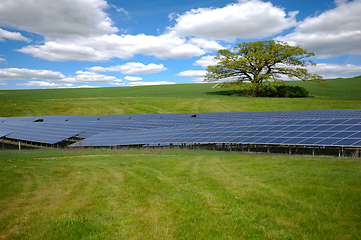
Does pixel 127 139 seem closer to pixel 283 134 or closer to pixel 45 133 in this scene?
pixel 45 133

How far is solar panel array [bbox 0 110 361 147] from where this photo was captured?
770 inches

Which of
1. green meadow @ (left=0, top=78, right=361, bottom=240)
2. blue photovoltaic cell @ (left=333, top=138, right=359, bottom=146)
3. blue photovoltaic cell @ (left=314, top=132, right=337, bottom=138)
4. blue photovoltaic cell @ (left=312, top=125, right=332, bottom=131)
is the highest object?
blue photovoltaic cell @ (left=312, top=125, right=332, bottom=131)

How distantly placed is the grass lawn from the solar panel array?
5.48 m

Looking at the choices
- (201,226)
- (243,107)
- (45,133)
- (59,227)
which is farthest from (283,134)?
(243,107)

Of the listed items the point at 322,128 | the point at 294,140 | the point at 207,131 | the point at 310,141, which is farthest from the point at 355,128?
the point at 207,131

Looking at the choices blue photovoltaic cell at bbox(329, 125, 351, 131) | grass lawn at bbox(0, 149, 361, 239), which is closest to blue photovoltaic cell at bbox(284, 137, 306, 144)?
blue photovoltaic cell at bbox(329, 125, 351, 131)

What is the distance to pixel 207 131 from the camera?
2625 centimetres

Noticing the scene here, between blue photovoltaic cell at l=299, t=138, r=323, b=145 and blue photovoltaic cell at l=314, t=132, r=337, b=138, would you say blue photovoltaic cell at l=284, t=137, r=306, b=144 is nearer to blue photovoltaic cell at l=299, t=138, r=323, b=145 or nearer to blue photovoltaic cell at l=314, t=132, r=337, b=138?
blue photovoltaic cell at l=299, t=138, r=323, b=145

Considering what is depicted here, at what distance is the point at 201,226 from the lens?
24.5 feet

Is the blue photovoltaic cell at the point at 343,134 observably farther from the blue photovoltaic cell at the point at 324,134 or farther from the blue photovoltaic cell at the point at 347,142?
the blue photovoltaic cell at the point at 347,142

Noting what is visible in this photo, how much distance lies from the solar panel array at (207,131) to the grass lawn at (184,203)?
18.0 ft

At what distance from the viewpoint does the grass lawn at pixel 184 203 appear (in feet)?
23.6

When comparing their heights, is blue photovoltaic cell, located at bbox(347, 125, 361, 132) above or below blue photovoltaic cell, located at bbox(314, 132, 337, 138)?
above

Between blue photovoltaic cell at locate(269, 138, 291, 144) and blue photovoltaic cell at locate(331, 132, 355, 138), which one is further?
blue photovoltaic cell at locate(269, 138, 291, 144)
